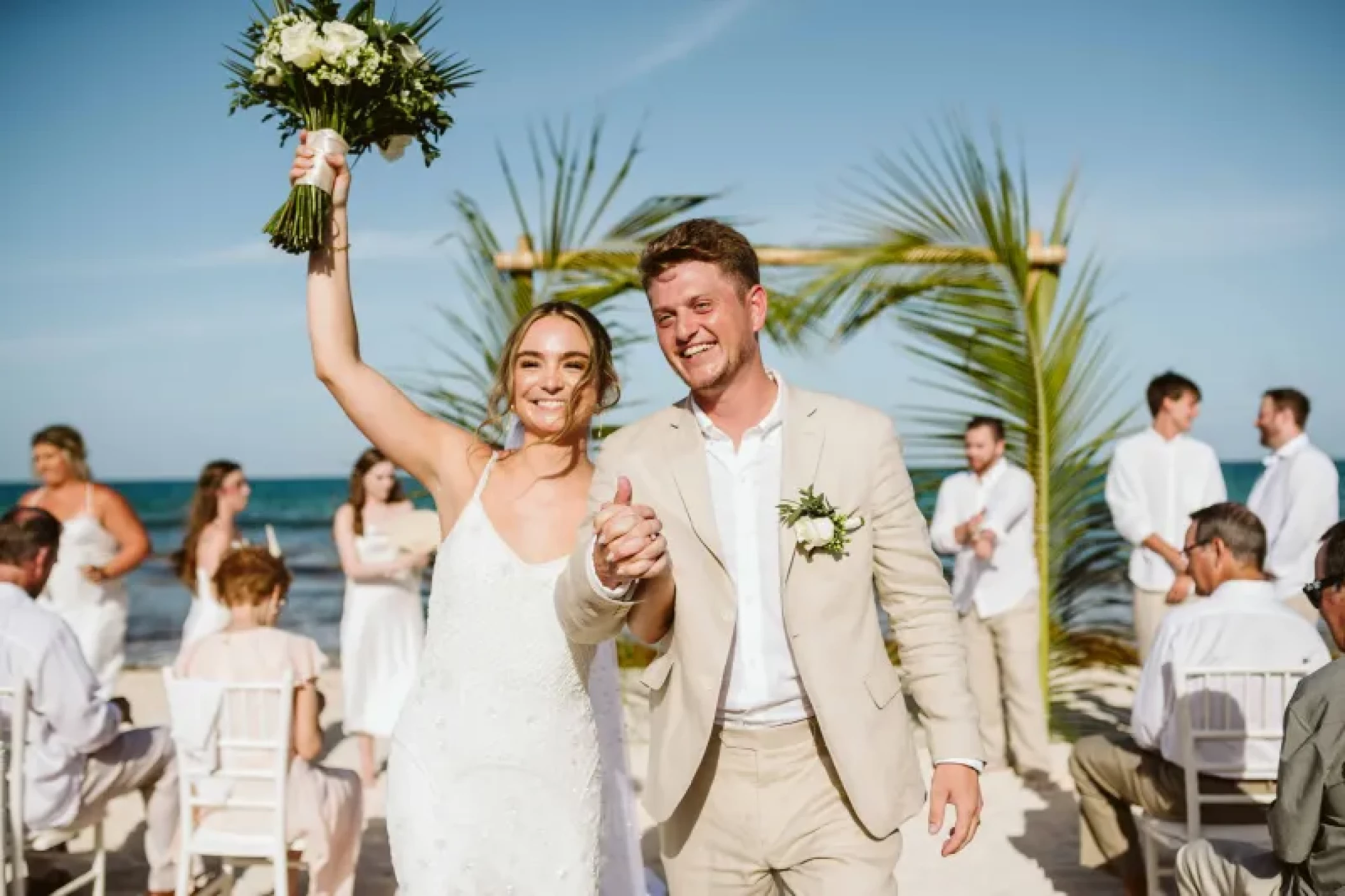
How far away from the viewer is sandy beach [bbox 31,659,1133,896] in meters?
5.43

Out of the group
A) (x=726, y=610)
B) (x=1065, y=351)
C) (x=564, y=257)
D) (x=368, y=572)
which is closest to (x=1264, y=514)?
(x=1065, y=351)

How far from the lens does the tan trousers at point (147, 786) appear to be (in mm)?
4758

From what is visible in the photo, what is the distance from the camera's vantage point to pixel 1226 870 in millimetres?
3590

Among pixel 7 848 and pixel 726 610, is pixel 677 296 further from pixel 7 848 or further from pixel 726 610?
pixel 7 848

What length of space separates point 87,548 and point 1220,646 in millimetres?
6186

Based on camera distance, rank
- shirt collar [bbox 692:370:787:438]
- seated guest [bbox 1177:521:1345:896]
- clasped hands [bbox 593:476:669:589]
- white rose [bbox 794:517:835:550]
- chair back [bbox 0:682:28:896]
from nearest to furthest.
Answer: clasped hands [bbox 593:476:669:589] < white rose [bbox 794:517:835:550] < shirt collar [bbox 692:370:787:438] < seated guest [bbox 1177:521:1345:896] < chair back [bbox 0:682:28:896]

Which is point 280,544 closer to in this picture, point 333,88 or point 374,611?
point 374,611

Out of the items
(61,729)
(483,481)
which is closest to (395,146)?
(483,481)

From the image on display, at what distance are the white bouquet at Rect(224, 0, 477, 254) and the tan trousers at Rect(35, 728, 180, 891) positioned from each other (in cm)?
295

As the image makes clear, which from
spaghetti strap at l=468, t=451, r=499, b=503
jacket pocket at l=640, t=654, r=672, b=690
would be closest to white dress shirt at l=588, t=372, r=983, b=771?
jacket pocket at l=640, t=654, r=672, b=690

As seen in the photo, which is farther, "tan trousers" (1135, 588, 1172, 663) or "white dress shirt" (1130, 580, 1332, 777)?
"tan trousers" (1135, 588, 1172, 663)

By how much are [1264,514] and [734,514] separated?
235 inches

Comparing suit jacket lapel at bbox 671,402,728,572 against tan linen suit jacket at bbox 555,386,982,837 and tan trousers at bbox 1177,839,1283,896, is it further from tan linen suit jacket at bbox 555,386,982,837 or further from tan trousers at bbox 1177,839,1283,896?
tan trousers at bbox 1177,839,1283,896

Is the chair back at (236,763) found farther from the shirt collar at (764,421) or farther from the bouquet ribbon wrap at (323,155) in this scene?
the shirt collar at (764,421)
